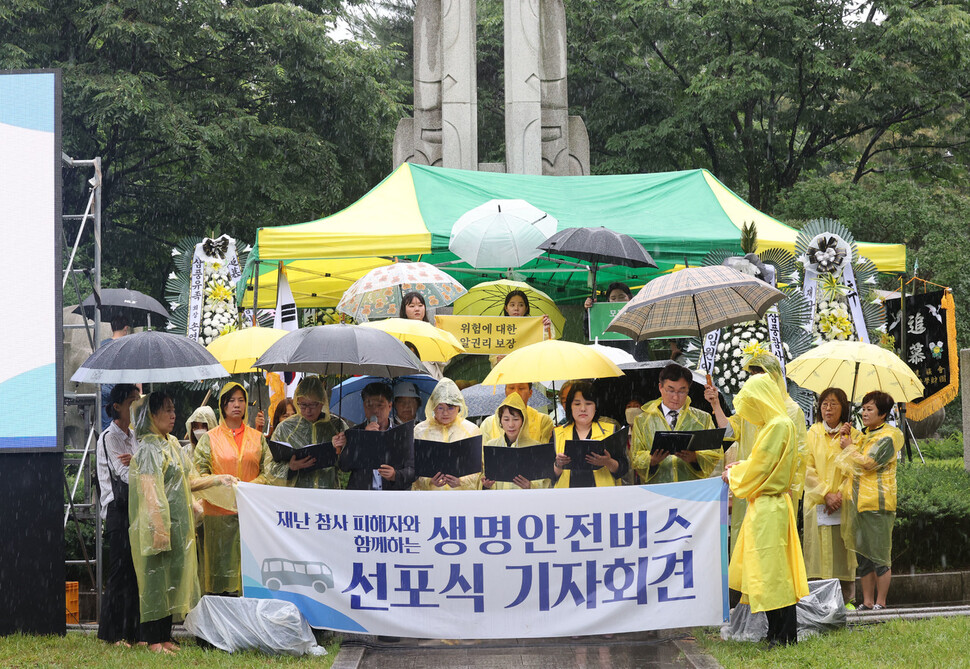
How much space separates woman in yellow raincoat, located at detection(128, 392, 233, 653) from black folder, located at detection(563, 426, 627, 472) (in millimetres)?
2435

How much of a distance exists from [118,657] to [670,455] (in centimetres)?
363

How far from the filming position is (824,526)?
7.70m

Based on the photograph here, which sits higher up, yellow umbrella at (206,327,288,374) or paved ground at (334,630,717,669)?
yellow umbrella at (206,327,288,374)

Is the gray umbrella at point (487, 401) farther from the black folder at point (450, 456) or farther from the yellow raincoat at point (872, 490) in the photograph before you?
the yellow raincoat at point (872, 490)

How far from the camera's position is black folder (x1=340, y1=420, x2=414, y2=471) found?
22.3ft

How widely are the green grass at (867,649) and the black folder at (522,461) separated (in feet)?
4.75

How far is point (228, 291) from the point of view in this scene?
1116cm

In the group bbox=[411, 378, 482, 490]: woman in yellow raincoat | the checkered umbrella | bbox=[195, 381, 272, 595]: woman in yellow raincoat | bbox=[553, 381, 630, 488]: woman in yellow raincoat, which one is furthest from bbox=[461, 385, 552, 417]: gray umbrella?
bbox=[195, 381, 272, 595]: woman in yellow raincoat

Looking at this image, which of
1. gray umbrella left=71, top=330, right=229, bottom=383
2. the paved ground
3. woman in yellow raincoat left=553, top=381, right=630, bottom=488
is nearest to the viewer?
the paved ground

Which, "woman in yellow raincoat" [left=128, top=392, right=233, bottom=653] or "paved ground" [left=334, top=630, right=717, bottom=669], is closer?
"paved ground" [left=334, top=630, right=717, bottom=669]

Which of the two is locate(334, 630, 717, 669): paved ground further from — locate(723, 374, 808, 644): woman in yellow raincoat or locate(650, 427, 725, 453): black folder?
locate(650, 427, 725, 453): black folder

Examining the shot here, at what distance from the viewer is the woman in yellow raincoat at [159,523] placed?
6.64 m

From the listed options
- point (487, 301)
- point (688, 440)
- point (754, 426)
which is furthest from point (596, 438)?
point (487, 301)

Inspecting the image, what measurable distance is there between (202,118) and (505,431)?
14.3 meters
